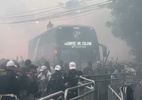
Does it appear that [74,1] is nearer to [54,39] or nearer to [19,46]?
[19,46]

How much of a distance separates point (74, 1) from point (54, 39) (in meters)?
13.3

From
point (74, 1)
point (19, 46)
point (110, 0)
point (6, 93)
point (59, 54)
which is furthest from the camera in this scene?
point (19, 46)

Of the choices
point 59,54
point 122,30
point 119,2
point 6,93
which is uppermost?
point 119,2

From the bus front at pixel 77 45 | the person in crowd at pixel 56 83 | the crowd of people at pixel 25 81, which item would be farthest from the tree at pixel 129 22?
the person in crowd at pixel 56 83

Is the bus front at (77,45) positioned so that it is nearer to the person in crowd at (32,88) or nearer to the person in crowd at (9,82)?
the person in crowd at (32,88)

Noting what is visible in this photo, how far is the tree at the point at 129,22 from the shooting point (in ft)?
73.6

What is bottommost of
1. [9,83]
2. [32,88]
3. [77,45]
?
[32,88]

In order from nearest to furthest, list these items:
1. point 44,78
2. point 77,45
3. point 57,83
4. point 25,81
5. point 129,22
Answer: point 25,81 < point 57,83 < point 44,78 < point 77,45 < point 129,22

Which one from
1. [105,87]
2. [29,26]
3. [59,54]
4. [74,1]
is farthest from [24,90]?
[29,26]

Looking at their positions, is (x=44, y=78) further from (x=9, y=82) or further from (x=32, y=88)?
(x=9, y=82)

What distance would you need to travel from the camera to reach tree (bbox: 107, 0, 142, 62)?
22438 millimetres

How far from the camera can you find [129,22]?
23.2 m

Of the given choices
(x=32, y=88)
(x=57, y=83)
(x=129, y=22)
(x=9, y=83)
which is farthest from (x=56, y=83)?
(x=129, y=22)

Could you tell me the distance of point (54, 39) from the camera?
16.5 metres
